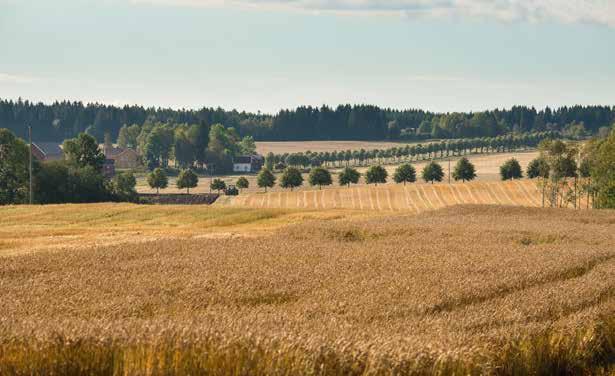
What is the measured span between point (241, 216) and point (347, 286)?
38.8 meters

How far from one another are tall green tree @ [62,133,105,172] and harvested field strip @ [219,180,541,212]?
2017 centimetres

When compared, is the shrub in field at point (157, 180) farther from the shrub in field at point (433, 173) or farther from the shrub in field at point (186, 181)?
the shrub in field at point (433, 173)

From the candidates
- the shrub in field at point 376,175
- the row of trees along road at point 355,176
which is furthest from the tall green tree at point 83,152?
the shrub in field at point 376,175

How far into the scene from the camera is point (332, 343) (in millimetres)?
16609

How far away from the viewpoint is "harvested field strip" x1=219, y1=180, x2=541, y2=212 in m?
135

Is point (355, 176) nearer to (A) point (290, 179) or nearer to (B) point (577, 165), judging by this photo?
(A) point (290, 179)

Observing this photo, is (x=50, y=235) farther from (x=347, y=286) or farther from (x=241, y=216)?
(x=347, y=286)

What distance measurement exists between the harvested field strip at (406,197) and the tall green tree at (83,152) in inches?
794

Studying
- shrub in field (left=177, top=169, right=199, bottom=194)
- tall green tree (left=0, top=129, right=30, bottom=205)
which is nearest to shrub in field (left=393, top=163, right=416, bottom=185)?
shrub in field (left=177, top=169, right=199, bottom=194)

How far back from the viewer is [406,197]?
142m

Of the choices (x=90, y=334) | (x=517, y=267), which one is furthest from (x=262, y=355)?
(x=517, y=267)

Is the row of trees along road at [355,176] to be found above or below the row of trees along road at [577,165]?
below

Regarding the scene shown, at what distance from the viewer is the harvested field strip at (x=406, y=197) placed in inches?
5330

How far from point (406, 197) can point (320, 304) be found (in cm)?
11942
